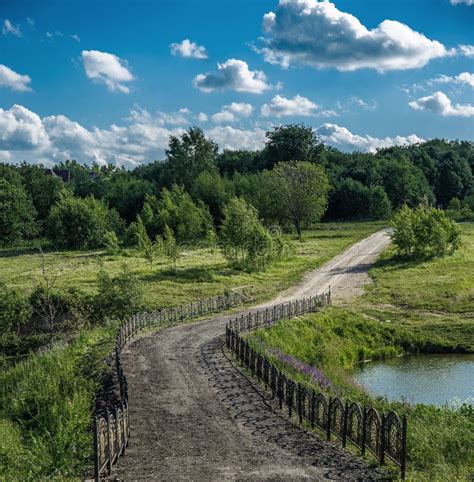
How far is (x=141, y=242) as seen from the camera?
6750cm

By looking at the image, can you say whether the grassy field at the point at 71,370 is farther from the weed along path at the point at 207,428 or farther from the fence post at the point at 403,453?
the fence post at the point at 403,453

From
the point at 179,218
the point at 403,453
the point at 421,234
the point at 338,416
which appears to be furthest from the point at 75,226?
the point at 403,453

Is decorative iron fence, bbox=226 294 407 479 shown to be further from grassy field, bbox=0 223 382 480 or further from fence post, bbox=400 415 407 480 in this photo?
grassy field, bbox=0 223 382 480

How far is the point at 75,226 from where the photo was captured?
83688 millimetres

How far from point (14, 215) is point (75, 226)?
15836 mm

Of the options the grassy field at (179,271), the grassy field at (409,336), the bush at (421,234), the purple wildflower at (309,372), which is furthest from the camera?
the bush at (421,234)

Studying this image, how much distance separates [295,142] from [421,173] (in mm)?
28436

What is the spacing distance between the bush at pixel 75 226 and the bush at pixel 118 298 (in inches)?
1751

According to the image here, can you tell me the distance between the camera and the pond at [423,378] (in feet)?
87.9

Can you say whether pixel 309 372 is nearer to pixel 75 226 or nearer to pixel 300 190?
pixel 300 190

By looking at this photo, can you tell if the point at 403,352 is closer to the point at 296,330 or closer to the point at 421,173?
the point at 296,330

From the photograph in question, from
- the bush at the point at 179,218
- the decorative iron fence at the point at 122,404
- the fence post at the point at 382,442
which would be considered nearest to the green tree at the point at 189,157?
the bush at the point at 179,218

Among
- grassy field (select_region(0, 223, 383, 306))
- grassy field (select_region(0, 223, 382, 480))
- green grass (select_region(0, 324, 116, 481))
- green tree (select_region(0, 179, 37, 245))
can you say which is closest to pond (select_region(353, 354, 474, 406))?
green grass (select_region(0, 324, 116, 481))

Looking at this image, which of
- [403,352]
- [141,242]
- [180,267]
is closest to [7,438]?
[403,352]
